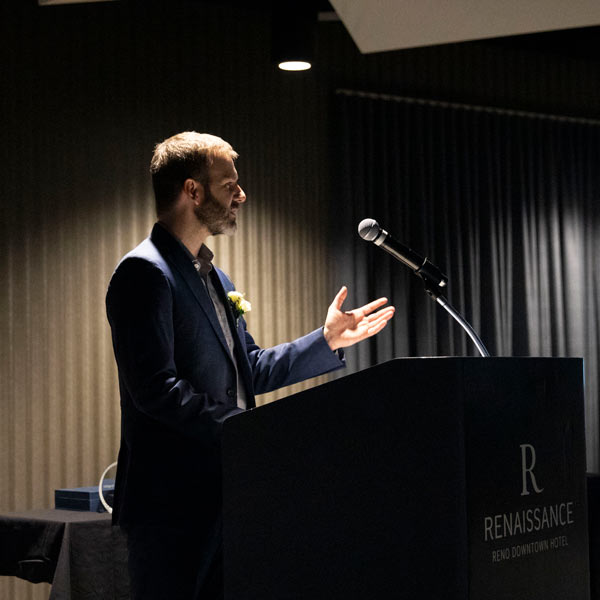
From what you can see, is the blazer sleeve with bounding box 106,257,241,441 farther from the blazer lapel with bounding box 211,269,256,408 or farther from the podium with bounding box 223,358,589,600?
the podium with bounding box 223,358,589,600

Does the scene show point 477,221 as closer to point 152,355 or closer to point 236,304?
point 236,304

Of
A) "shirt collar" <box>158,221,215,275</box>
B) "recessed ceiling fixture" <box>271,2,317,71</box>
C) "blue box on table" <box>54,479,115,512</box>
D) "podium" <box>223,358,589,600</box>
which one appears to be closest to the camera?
"podium" <box>223,358,589,600</box>

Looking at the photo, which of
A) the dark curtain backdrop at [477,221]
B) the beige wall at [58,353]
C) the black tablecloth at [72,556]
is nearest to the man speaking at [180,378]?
the black tablecloth at [72,556]

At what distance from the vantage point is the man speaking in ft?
6.07

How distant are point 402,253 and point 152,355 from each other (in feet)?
1.86

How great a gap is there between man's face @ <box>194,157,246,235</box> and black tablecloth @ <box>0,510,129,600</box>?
1.43 m

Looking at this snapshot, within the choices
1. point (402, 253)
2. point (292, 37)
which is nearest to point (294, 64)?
point (292, 37)

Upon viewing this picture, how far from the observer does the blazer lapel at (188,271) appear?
2.04m

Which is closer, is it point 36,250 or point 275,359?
point 275,359

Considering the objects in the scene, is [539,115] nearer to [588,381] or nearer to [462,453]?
[588,381]

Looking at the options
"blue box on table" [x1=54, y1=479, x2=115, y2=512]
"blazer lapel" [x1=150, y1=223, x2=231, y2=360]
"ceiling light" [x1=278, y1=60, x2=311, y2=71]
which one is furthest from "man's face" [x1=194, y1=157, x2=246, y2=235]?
"ceiling light" [x1=278, y1=60, x2=311, y2=71]

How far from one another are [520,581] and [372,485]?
0.21m

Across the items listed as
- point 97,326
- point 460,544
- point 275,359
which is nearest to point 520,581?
point 460,544

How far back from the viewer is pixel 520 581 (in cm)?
113
